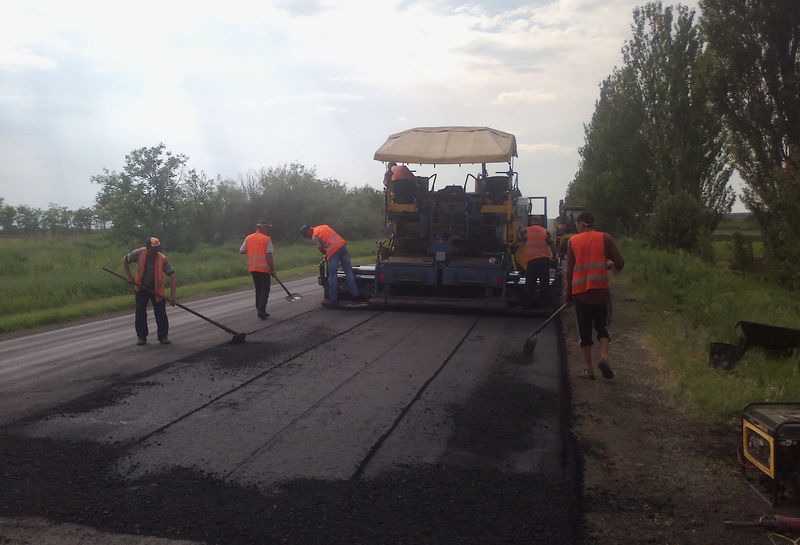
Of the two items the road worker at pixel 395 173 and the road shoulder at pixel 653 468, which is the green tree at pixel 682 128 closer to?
the road worker at pixel 395 173

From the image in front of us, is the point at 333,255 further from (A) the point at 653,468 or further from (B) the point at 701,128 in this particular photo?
(B) the point at 701,128

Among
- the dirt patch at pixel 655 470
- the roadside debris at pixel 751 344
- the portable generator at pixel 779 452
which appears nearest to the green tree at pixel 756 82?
the roadside debris at pixel 751 344

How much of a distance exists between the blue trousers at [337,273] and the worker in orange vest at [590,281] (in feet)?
19.4

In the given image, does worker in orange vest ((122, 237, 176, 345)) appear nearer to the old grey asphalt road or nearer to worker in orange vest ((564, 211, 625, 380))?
the old grey asphalt road

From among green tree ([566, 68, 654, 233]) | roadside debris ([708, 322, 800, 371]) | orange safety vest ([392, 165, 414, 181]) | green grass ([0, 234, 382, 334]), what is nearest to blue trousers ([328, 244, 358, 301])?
orange safety vest ([392, 165, 414, 181])

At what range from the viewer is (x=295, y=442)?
16.0ft

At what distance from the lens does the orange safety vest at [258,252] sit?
37.9 feet

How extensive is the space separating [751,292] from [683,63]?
19.9 meters

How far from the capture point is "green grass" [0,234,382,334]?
1387 centimetres

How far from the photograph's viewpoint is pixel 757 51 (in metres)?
18.6

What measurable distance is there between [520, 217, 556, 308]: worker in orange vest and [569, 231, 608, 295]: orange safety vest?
407 cm

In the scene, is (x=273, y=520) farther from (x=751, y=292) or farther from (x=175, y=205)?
(x=175, y=205)

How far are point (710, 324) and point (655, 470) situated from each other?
6.58 m

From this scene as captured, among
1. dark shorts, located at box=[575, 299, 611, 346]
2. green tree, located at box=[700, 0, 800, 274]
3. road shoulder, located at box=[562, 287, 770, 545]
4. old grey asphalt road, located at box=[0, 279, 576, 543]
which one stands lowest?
road shoulder, located at box=[562, 287, 770, 545]
